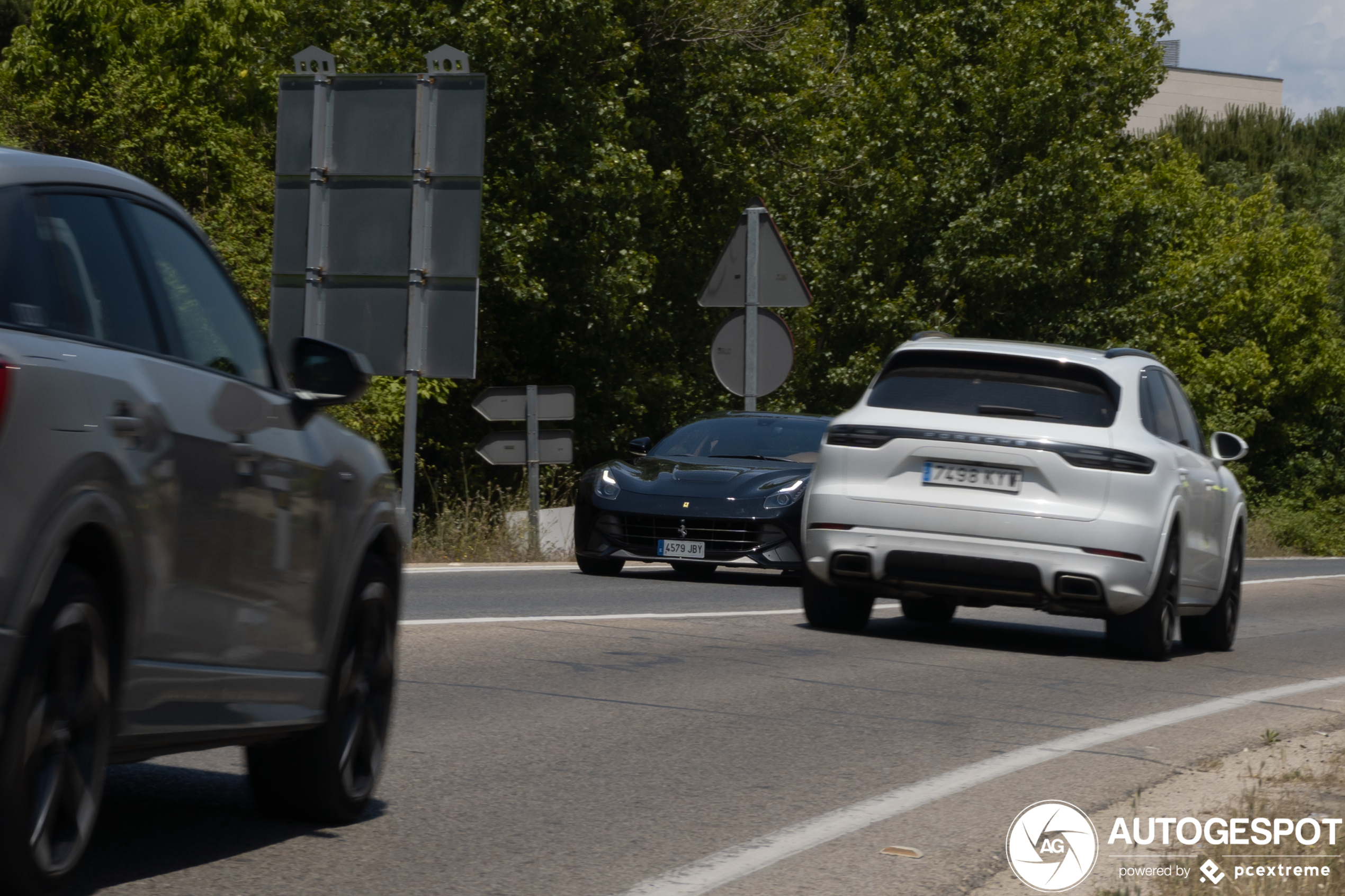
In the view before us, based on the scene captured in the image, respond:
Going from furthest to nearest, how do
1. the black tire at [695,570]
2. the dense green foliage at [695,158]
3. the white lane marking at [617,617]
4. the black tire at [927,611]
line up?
the dense green foliage at [695,158] → the black tire at [695,570] → the black tire at [927,611] → the white lane marking at [617,617]

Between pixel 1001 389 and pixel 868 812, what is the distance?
5784 millimetres

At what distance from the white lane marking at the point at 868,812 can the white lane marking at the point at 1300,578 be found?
1554 centimetres

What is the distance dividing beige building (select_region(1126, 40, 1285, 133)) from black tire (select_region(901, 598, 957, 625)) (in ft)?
284

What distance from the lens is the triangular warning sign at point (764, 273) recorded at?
2075cm

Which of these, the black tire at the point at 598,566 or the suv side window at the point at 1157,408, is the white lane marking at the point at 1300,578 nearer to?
the black tire at the point at 598,566

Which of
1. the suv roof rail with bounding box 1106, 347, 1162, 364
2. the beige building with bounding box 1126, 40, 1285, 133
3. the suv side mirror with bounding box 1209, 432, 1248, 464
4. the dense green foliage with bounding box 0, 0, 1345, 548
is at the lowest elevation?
the suv side mirror with bounding box 1209, 432, 1248, 464

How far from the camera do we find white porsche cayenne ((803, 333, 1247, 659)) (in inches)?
451

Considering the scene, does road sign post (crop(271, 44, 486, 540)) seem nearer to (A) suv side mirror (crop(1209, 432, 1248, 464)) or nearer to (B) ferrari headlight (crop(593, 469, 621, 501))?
(B) ferrari headlight (crop(593, 469, 621, 501))

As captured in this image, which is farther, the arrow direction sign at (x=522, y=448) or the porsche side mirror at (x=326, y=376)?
the arrow direction sign at (x=522, y=448)

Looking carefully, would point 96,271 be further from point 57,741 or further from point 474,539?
point 474,539

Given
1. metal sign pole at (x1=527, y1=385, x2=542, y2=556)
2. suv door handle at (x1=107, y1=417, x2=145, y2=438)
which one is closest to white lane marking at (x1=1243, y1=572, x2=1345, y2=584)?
metal sign pole at (x1=527, y1=385, x2=542, y2=556)

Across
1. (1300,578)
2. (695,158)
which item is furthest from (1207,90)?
(1300,578)

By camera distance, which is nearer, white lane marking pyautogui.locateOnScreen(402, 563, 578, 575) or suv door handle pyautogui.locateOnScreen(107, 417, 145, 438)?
suv door handle pyautogui.locateOnScreen(107, 417, 145, 438)

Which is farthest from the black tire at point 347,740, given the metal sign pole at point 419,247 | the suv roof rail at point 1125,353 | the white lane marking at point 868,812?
the metal sign pole at point 419,247
